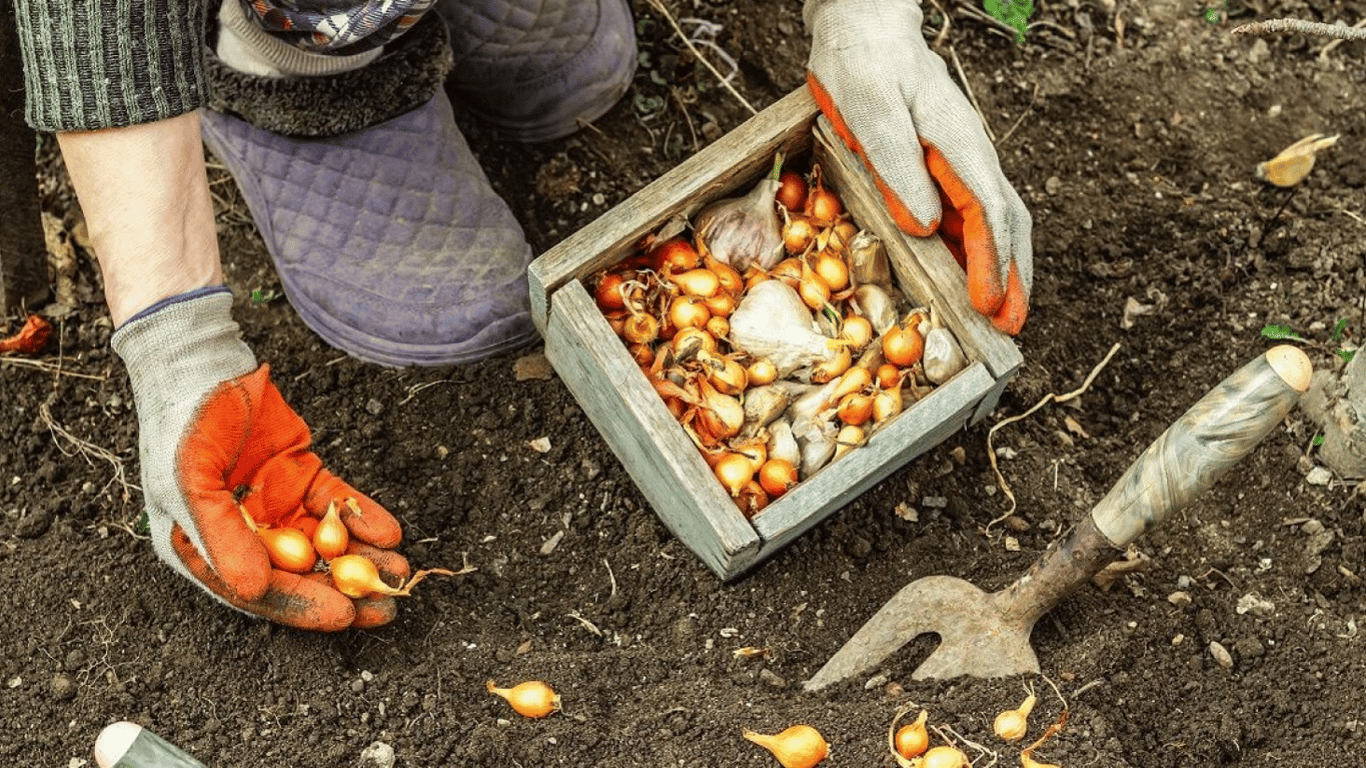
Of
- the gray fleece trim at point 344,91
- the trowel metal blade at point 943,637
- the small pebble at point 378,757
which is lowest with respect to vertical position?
the small pebble at point 378,757

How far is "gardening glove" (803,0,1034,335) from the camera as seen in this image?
2025mm

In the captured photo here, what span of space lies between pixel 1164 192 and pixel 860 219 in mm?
788

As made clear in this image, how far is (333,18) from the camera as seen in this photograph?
208cm

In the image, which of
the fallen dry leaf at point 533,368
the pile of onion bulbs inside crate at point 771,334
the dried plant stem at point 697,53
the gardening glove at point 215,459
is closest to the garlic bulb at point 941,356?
the pile of onion bulbs inside crate at point 771,334

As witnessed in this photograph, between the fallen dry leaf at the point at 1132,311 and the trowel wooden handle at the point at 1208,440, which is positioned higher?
the trowel wooden handle at the point at 1208,440

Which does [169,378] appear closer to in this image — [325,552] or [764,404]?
[325,552]

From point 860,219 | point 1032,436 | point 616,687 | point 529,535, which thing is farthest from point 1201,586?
point 529,535

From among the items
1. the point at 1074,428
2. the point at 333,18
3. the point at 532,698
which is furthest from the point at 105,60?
the point at 1074,428

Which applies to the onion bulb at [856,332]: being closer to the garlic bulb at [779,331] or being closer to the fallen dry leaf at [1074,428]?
the garlic bulb at [779,331]

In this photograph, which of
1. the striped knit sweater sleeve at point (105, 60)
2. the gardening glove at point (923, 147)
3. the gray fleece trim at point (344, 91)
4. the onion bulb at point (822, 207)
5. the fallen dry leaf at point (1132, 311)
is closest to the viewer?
the striped knit sweater sleeve at point (105, 60)

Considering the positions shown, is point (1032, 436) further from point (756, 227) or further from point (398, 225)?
point (398, 225)

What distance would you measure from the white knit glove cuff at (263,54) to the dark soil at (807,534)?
0.40m

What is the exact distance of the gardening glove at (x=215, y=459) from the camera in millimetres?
1928

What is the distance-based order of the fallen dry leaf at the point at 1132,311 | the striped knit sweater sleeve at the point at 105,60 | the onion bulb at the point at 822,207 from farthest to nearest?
the fallen dry leaf at the point at 1132,311 < the onion bulb at the point at 822,207 < the striped knit sweater sleeve at the point at 105,60
